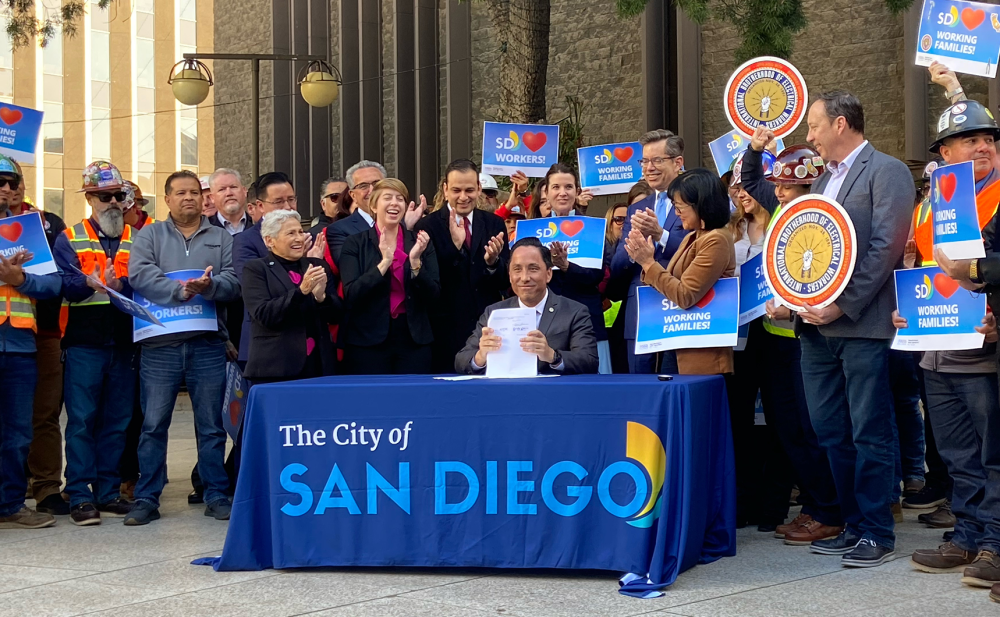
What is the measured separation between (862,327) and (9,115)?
17.2 ft

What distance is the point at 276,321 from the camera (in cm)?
684

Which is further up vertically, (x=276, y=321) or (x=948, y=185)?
(x=948, y=185)

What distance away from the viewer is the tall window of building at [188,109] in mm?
55344

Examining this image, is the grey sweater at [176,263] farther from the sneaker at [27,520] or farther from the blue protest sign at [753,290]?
the blue protest sign at [753,290]

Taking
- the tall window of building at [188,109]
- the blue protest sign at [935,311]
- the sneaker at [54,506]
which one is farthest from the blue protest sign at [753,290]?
the tall window of building at [188,109]

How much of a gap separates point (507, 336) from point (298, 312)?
1.58 metres

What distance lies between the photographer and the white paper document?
229 inches

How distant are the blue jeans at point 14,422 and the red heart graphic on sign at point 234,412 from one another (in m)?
1.13

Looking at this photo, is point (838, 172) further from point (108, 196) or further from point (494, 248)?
point (108, 196)

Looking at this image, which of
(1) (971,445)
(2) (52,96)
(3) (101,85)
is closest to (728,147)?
(1) (971,445)

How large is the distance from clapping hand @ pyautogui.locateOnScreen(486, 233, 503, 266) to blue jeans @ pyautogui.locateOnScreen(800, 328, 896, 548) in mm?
2026

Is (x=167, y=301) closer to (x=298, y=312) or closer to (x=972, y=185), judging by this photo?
(x=298, y=312)

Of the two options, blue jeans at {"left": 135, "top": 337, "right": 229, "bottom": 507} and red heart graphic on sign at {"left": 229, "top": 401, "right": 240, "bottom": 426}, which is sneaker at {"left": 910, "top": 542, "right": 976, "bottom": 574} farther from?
blue jeans at {"left": 135, "top": 337, "right": 229, "bottom": 507}

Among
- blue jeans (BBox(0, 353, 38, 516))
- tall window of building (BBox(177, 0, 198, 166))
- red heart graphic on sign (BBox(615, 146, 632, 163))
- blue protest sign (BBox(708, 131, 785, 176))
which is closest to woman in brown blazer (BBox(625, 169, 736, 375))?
blue protest sign (BBox(708, 131, 785, 176))
